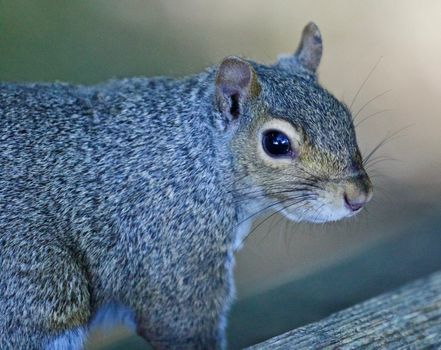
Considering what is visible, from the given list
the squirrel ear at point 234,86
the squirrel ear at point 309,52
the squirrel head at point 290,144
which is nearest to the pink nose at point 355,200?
the squirrel head at point 290,144

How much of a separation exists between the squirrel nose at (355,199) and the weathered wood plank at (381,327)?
22cm

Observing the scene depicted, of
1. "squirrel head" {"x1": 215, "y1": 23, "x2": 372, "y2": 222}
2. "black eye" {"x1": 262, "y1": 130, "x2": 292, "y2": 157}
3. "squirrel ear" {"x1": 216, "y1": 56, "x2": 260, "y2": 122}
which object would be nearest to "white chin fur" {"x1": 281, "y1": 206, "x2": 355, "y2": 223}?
"squirrel head" {"x1": 215, "y1": 23, "x2": 372, "y2": 222}

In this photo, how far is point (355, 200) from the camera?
77.6 inches

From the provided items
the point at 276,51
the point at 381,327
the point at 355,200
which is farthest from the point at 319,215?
the point at 276,51

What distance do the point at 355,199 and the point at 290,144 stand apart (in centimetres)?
19

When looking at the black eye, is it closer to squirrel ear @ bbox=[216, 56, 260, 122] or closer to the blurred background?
squirrel ear @ bbox=[216, 56, 260, 122]

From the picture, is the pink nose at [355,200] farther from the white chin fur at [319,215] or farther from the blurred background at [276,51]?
the blurred background at [276,51]

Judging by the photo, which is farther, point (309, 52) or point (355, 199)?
point (309, 52)

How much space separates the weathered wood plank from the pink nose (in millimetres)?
222

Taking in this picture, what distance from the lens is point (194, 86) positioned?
226 cm

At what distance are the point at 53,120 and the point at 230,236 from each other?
516 mm

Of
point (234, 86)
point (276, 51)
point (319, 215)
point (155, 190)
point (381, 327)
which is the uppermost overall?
point (276, 51)

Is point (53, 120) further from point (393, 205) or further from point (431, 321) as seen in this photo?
point (393, 205)

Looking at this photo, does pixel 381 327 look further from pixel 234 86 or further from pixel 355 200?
pixel 234 86
